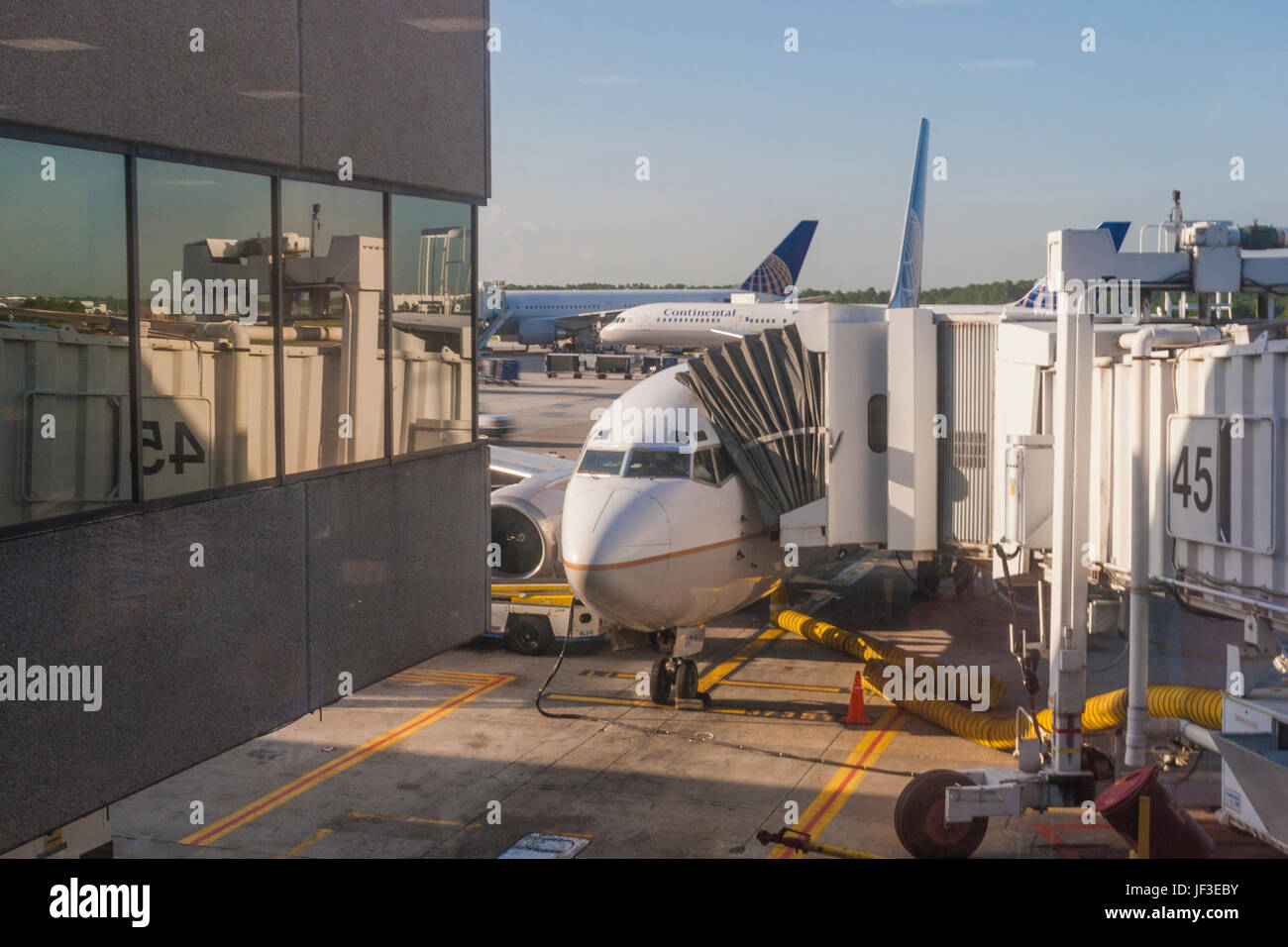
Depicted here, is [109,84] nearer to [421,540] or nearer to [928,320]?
[421,540]

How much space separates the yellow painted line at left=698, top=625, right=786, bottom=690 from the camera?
20406 mm

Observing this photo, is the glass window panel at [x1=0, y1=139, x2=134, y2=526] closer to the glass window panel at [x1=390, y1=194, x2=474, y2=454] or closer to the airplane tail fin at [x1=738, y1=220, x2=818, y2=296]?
the glass window panel at [x1=390, y1=194, x2=474, y2=454]

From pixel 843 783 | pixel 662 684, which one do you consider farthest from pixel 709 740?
pixel 843 783

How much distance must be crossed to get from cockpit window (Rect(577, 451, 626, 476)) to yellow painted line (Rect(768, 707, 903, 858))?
530 centimetres

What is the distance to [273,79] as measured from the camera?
7.33 m

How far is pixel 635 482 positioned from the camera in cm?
1759

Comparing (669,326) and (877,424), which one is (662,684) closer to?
(877,424)

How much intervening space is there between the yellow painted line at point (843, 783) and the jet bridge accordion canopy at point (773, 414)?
349 cm

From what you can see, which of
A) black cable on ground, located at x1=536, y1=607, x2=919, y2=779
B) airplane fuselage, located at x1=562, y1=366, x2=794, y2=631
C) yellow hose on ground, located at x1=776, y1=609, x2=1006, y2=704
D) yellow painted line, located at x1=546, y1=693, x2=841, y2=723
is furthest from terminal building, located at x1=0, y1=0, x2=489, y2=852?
yellow hose on ground, located at x1=776, y1=609, x2=1006, y2=704

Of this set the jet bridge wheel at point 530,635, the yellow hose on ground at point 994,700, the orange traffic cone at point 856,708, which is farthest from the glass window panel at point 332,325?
the jet bridge wheel at point 530,635

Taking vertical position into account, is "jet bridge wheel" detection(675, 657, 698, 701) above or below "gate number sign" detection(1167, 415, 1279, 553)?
below

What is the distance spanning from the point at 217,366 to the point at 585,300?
96358mm

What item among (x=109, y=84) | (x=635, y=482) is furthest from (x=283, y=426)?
(x=635, y=482)
